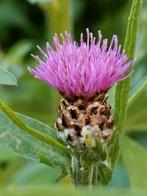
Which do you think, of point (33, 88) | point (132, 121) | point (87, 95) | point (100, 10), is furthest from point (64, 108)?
point (100, 10)

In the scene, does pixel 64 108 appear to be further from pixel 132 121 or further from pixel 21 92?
pixel 21 92

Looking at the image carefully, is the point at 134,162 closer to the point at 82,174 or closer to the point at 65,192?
the point at 82,174

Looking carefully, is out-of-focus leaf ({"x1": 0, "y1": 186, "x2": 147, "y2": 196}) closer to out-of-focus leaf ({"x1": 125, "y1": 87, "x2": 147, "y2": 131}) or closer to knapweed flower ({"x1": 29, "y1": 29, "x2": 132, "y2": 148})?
knapweed flower ({"x1": 29, "y1": 29, "x2": 132, "y2": 148})

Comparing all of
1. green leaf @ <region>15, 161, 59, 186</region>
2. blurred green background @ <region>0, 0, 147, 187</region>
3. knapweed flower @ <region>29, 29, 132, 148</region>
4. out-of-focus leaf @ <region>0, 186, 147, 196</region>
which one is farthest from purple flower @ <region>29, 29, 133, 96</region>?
green leaf @ <region>15, 161, 59, 186</region>

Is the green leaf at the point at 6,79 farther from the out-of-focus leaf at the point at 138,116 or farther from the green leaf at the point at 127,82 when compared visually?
the out-of-focus leaf at the point at 138,116

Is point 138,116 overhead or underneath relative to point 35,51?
underneath

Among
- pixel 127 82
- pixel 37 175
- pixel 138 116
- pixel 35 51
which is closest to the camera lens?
pixel 127 82

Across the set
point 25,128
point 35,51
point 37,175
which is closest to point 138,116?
point 37,175

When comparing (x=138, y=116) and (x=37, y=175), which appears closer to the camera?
(x=37, y=175)
